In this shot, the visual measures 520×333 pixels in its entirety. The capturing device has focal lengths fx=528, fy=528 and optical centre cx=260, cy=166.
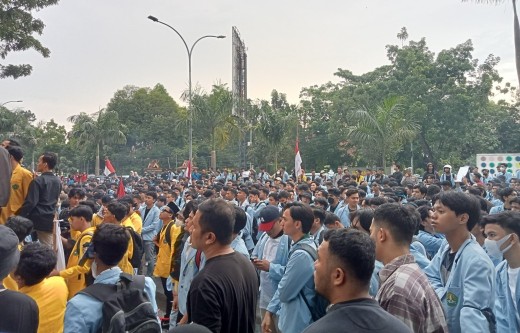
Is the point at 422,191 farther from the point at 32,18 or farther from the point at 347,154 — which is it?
the point at 347,154

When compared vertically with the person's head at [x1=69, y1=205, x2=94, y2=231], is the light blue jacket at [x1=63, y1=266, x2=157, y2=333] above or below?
below

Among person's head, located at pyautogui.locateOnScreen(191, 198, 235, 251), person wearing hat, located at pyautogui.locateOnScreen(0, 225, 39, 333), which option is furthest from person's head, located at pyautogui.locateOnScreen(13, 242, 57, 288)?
person's head, located at pyautogui.locateOnScreen(191, 198, 235, 251)

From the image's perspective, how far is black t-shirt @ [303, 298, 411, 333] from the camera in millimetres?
2229

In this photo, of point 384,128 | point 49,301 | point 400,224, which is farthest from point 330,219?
point 384,128

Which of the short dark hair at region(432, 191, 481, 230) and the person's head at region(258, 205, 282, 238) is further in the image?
the person's head at region(258, 205, 282, 238)

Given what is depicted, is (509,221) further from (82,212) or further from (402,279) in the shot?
(82,212)

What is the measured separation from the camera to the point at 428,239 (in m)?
6.66

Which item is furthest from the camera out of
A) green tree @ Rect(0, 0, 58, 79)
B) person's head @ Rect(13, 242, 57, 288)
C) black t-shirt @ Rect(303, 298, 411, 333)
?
green tree @ Rect(0, 0, 58, 79)

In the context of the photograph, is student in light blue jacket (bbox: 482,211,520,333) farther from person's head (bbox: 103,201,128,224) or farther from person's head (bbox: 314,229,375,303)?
person's head (bbox: 103,201,128,224)

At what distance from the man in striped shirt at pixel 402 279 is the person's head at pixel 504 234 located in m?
1.34

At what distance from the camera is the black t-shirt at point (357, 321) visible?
223 cm

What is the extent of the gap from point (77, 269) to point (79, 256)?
Result: 1.13ft

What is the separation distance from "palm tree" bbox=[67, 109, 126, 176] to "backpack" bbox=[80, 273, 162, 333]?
45.5 m

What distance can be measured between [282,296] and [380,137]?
78.5 ft
